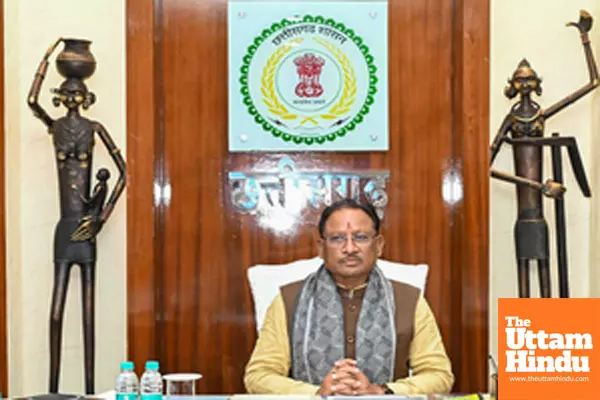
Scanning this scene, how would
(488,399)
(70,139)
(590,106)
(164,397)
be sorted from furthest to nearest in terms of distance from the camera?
(590,106), (70,139), (164,397), (488,399)

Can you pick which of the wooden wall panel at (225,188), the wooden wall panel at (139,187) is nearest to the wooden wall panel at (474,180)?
the wooden wall panel at (225,188)

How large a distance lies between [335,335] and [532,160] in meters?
0.92

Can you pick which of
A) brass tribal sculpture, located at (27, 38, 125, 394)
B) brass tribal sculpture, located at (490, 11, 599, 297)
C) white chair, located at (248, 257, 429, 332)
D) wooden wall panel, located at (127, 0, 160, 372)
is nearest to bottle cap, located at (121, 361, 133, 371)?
white chair, located at (248, 257, 429, 332)

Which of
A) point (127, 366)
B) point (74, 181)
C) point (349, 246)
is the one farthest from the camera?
point (74, 181)

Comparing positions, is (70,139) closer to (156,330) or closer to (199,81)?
(199,81)

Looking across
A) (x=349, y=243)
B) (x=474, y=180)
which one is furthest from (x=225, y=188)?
(x=474, y=180)

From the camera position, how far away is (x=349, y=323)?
9.01 ft

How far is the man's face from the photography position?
2668mm

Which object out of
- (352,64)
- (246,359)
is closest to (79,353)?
(246,359)

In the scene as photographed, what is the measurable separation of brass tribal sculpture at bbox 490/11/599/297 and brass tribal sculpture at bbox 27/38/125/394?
53.2 inches

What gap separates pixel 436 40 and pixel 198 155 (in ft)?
3.27

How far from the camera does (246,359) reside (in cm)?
334

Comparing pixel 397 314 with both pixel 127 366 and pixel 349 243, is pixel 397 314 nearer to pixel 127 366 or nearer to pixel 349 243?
pixel 349 243

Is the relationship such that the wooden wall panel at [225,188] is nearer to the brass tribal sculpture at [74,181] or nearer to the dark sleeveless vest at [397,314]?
the brass tribal sculpture at [74,181]
